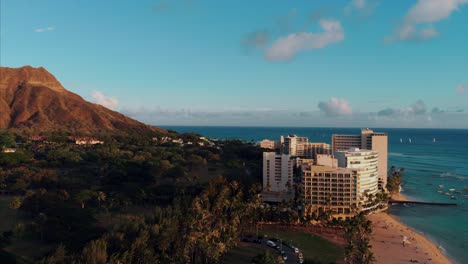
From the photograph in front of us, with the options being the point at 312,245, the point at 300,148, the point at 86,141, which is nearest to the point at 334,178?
the point at 312,245

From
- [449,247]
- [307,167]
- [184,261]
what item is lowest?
[449,247]

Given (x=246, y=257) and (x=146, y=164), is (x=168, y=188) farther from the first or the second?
(x=246, y=257)

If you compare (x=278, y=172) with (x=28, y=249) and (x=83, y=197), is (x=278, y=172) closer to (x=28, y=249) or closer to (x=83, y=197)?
(x=83, y=197)

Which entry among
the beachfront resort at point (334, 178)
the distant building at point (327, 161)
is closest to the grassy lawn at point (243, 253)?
the beachfront resort at point (334, 178)

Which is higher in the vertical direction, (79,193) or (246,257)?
(79,193)

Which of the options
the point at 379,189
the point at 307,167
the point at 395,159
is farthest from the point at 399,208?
the point at 395,159

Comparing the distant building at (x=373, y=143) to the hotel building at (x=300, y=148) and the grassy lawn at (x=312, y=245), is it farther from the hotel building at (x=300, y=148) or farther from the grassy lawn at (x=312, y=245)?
the grassy lawn at (x=312, y=245)

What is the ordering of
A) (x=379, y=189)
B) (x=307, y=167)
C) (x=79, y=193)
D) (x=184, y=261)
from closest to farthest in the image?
1. (x=184, y=261)
2. (x=79, y=193)
3. (x=307, y=167)
4. (x=379, y=189)
